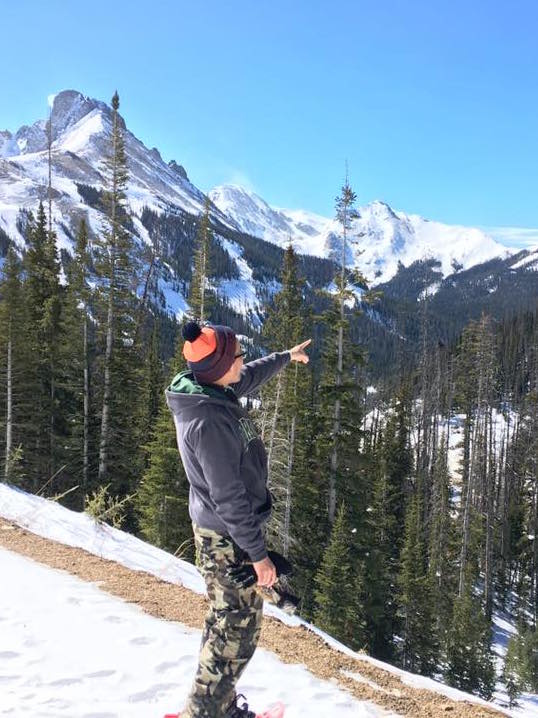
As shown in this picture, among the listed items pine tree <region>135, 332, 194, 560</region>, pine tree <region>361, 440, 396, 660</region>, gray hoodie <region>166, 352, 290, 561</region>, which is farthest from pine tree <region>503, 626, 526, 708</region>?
gray hoodie <region>166, 352, 290, 561</region>

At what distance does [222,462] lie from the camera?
9.30 ft

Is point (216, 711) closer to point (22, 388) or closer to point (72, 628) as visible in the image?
point (72, 628)

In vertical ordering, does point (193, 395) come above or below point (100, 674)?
above

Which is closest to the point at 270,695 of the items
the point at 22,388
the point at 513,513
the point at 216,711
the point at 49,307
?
the point at 216,711

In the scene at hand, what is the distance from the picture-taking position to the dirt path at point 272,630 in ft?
14.7

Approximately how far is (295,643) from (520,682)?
2462 cm

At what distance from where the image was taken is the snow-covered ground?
382 cm

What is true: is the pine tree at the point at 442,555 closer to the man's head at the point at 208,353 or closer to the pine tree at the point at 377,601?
the pine tree at the point at 377,601

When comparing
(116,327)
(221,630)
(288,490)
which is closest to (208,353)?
(221,630)

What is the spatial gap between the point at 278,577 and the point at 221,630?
445 mm

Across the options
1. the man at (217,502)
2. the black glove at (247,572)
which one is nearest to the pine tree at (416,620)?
the man at (217,502)

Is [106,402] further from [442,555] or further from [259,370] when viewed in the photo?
[442,555]

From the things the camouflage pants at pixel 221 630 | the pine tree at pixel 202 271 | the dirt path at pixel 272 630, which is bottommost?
the dirt path at pixel 272 630

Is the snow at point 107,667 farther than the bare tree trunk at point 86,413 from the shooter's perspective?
No
